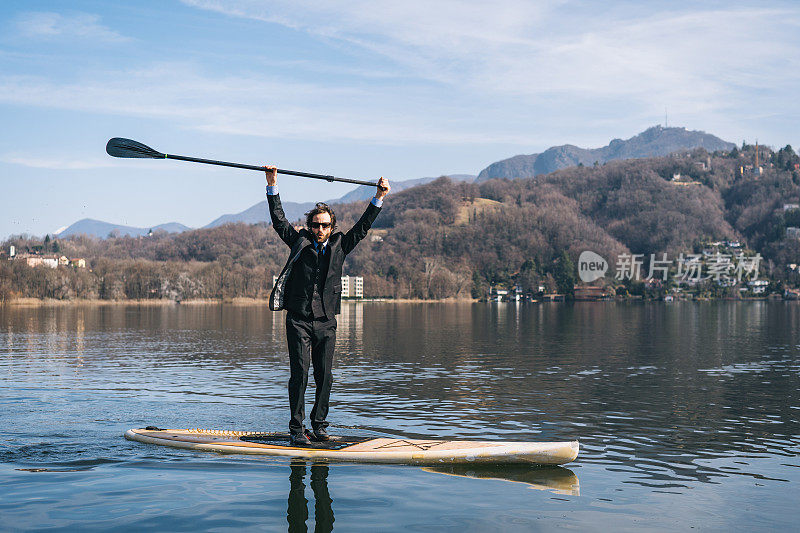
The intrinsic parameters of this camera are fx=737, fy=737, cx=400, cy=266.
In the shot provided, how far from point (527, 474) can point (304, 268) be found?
504cm

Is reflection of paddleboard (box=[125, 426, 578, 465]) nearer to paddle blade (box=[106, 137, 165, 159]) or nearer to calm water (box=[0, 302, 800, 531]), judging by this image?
calm water (box=[0, 302, 800, 531])

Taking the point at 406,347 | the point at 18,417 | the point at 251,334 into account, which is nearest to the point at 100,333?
the point at 251,334

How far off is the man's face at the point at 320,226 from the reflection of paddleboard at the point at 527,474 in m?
4.31

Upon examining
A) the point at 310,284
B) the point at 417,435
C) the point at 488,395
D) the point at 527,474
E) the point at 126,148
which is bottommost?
the point at 488,395

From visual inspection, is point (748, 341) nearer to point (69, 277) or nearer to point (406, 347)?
point (406, 347)

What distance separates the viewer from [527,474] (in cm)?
1223

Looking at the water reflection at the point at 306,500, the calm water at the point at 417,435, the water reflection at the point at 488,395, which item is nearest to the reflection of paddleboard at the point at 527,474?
the calm water at the point at 417,435

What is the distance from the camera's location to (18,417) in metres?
18.1

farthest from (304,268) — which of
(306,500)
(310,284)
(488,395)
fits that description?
(488,395)

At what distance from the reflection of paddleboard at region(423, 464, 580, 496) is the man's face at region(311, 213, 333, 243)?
14.1 ft

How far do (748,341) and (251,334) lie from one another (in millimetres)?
37597

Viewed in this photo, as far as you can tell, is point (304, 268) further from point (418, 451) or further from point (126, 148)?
point (126, 148)

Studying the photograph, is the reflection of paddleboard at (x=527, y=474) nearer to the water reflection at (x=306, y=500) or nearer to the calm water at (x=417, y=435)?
the calm water at (x=417, y=435)

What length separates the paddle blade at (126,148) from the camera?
585 inches
